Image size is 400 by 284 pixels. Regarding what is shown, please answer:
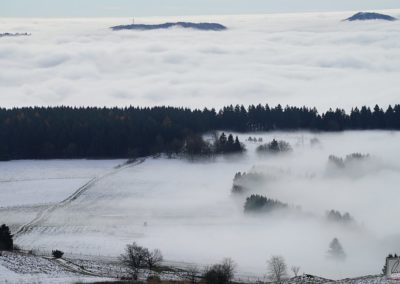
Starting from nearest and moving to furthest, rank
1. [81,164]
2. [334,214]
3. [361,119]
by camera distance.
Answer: [334,214] → [81,164] → [361,119]

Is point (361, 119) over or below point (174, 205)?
over

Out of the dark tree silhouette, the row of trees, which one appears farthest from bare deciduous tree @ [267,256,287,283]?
the dark tree silhouette

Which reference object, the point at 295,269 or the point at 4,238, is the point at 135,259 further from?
the point at 295,269

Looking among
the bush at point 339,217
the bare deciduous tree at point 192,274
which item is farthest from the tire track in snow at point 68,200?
the bush at point 339,217

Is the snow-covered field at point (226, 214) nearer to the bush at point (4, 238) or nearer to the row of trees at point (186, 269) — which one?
the row of trees at point (186, 269)

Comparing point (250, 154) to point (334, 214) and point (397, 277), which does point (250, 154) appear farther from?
point (397, 277)

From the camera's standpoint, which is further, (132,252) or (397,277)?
(132,252)

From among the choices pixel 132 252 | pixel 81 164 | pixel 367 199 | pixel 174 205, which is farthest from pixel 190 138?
pixel 132 252

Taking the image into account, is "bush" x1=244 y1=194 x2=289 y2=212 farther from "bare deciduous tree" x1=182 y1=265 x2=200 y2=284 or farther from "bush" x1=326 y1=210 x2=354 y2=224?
"bare deciduous tree" x1=182 y1=265 x2=200 y2=284

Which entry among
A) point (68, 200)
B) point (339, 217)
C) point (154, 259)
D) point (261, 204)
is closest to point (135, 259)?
point (154, 259)
